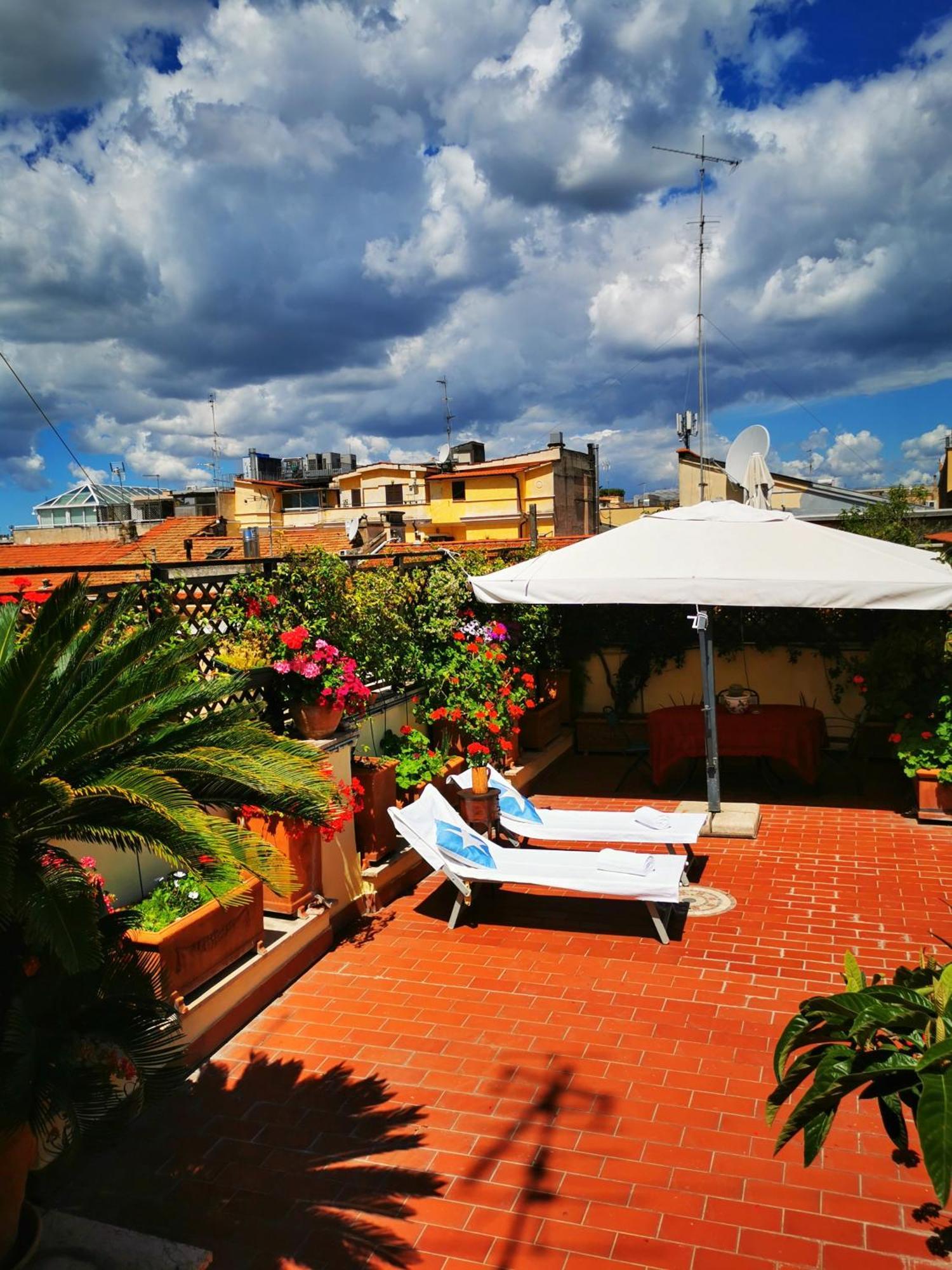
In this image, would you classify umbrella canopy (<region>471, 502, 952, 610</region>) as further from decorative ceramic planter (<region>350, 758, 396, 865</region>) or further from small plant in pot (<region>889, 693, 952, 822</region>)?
decorative ceramic planter (<region>350, 758, 396, 865</region>)

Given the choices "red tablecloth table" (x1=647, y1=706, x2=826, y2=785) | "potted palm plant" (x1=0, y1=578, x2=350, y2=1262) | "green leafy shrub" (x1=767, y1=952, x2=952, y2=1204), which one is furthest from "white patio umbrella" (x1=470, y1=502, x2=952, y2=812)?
"green leafy shrub" (x1=767, y1=952, x2=952, y2=1204)

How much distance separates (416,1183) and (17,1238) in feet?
4.41

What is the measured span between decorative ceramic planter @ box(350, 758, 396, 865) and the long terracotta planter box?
139cm

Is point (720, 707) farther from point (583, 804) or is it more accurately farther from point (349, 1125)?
point (349, 1125)

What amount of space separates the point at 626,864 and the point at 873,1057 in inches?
162

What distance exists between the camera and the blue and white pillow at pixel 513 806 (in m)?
6.58

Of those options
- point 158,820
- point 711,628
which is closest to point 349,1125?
point 158,820

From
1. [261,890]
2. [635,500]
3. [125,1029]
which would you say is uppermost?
[635,500]

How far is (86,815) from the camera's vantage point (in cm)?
276

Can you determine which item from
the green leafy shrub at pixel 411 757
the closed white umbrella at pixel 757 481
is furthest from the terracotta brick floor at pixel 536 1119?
the closed white umbrella at pixel 757 481

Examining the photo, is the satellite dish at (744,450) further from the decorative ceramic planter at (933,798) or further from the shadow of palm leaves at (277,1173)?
the shadow of palm leaves at (277,1173)

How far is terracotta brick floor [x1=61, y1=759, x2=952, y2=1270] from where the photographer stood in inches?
121

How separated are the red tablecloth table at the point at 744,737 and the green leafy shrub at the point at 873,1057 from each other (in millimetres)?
6405

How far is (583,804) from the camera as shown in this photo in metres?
8.32
